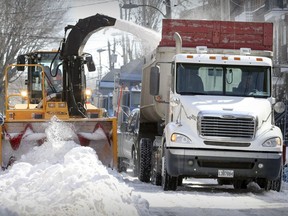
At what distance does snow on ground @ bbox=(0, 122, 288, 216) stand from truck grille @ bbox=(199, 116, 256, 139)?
1.10 m

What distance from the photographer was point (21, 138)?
1739cm

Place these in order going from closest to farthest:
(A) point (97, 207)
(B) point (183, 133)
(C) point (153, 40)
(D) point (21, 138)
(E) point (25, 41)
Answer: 1. (A) point (97, 207)
2. (B) point (183, 133)
3. (D) point (21, 138)
4. (C) point (153, 40)
5. (E) point (25, 41)

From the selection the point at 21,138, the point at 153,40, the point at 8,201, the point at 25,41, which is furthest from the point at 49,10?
the point at 8,201

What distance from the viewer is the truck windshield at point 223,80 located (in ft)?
55.5

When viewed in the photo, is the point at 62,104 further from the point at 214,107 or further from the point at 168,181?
the point at 214,107

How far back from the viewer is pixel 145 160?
63.6 ft

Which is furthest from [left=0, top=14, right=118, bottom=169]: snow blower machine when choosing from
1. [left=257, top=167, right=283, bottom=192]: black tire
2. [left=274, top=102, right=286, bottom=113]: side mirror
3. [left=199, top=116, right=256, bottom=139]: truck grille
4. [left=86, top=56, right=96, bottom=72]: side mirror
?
[left=274, top=102, right=286, bottom=113]: side mirror

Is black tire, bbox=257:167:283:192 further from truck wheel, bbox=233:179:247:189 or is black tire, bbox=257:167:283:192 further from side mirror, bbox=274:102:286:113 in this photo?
truck wheel, bbox=233:179:247:189

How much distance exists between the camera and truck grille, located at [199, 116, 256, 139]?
16.0 metres

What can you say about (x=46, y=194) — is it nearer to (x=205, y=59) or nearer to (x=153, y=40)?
(x=205, y=59)

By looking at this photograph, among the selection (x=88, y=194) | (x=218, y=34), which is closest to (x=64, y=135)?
(x=218, y=34)

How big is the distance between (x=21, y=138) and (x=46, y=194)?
21.5 ft

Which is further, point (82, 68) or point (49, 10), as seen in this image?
point (49, 10)

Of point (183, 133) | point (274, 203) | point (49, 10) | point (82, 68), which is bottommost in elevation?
point (274, 203)
